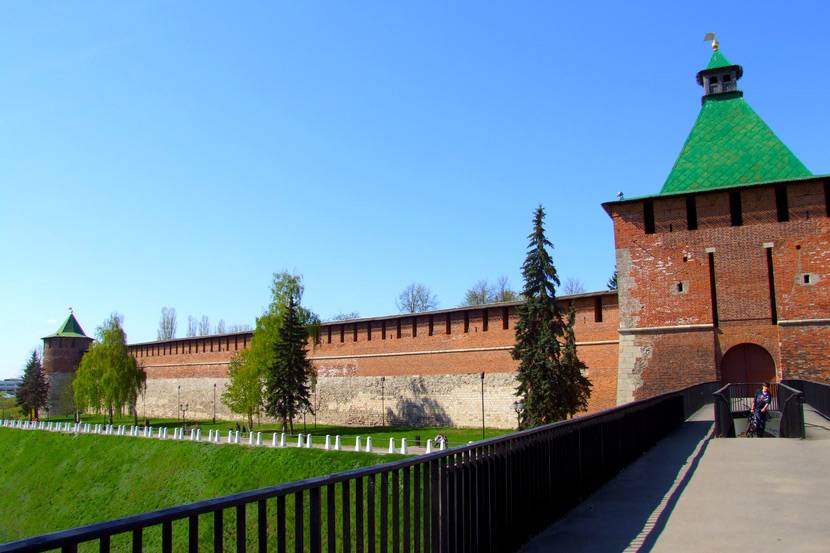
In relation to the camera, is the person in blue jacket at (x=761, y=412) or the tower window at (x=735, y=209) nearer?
the person in blue jacket at (x=761, y=412)

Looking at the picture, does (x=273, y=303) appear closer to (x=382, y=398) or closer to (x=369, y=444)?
(x=382, y=398)

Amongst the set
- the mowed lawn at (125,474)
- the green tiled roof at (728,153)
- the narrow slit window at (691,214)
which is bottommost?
the mowed lawn at (125,474)

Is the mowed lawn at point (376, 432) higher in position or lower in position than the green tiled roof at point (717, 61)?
lower

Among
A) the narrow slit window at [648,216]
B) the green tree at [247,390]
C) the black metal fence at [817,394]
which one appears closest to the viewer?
the black metal fence at [817,394]

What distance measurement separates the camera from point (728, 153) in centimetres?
2117

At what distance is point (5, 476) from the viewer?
3109cm

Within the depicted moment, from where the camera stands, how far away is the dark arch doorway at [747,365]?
19.0 m

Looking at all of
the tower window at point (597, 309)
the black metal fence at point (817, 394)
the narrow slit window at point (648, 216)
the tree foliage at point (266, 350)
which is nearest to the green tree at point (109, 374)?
the tree foliage at point (266, 350)

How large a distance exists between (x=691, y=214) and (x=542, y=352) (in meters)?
6.42

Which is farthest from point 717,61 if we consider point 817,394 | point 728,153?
point 817,394

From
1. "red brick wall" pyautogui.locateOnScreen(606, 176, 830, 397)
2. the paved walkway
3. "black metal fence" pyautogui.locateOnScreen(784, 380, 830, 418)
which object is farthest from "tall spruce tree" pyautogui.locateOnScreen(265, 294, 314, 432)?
the paved walkway

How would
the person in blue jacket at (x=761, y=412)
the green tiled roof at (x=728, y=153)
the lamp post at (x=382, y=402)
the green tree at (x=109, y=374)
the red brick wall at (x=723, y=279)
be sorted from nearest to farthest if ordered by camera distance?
the person in blue jacket at (x=761, y=412) < the red brick wall at (x=723, y=279) < the green tiled roof at (x=728, y=153) < the lamp post at (x=382, y=402) < the green tree at (x=109, y=374)

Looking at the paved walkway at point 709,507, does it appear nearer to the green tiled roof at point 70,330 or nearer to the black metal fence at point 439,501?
the black metal fence at point 439,501

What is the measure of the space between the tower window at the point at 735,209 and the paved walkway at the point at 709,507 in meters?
12.9
